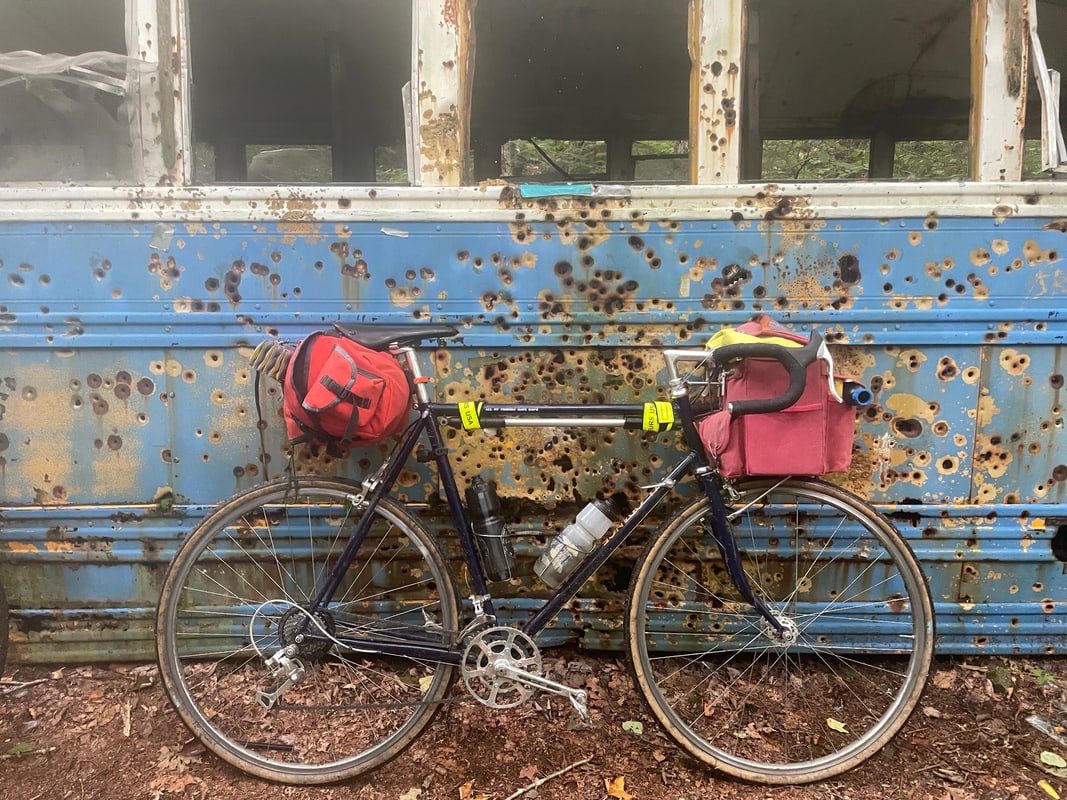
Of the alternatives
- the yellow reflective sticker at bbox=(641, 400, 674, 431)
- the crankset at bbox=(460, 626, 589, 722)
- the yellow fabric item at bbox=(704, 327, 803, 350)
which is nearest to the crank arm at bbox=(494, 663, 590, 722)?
the crankset at bbox=(460, 626, 589, 722)

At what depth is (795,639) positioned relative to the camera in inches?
96.5

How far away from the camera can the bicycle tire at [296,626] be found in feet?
7.35

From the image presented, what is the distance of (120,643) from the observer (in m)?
2.81

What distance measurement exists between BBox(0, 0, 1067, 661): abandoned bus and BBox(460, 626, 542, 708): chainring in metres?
0.53

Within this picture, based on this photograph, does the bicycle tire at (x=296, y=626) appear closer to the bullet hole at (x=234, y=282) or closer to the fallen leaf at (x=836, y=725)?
the bullet hole at (x=234, y=282)

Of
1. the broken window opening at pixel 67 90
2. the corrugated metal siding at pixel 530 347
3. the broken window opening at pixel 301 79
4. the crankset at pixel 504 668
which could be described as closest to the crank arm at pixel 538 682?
the crankset at pixel 504 668

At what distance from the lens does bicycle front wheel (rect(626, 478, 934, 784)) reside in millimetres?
2521

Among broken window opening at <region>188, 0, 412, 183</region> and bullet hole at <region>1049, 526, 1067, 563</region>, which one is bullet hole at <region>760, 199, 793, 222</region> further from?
broken window opening at <region>188, 0, 412, 183</region>

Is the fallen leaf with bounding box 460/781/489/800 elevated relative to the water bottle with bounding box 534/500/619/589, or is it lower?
lower

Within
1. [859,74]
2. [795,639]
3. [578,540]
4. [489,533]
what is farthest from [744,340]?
[859,74]

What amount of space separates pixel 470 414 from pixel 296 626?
3.05 ft

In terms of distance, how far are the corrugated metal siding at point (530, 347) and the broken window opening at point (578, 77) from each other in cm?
63

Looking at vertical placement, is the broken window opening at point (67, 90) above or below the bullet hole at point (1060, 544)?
above

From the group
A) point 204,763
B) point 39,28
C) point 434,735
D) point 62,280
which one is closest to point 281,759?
point 204,763
